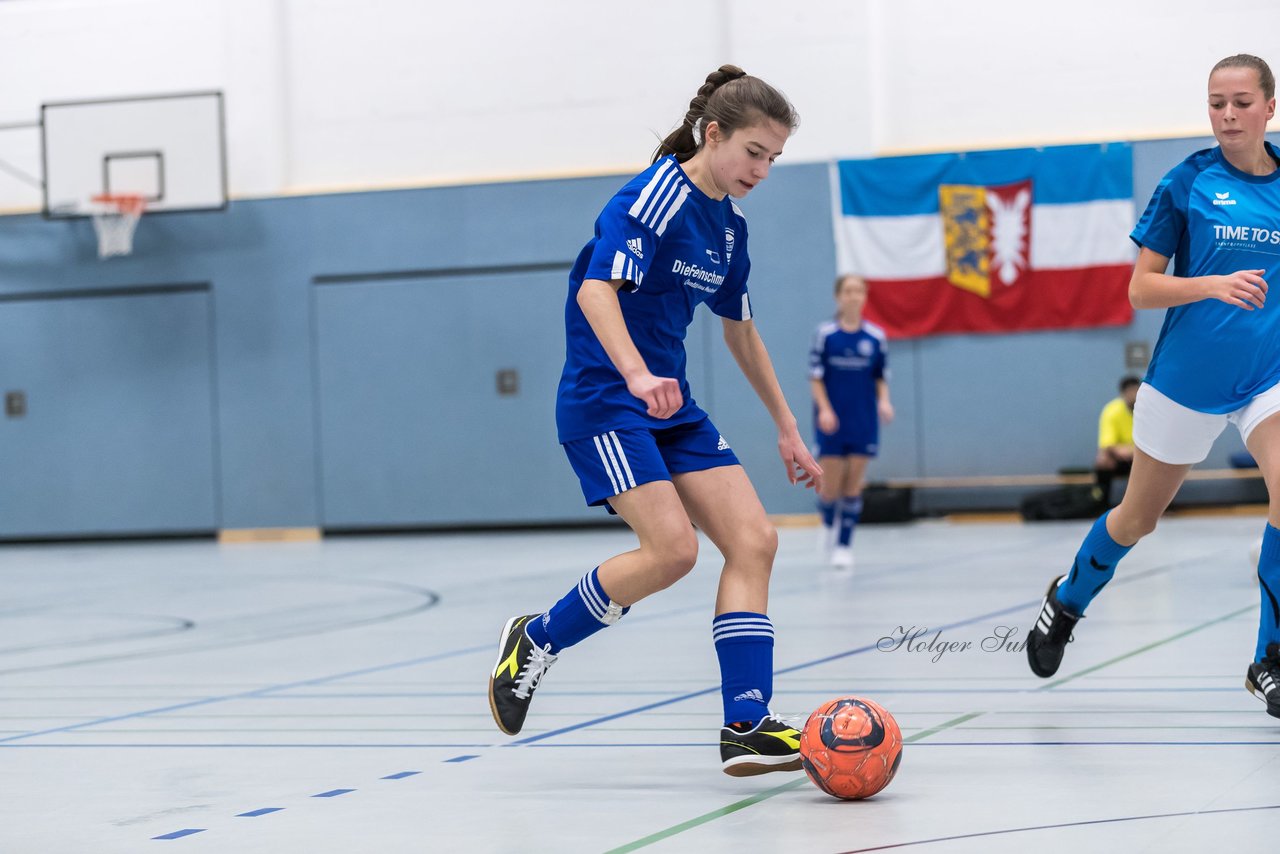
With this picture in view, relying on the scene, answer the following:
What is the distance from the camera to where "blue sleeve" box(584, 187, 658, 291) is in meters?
4.07

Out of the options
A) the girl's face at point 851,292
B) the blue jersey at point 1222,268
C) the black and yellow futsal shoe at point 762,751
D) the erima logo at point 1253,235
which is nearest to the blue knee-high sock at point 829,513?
the girl's face at point 851,292

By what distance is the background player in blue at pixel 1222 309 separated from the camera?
4.54m

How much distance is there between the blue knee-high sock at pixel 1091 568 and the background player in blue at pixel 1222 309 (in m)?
0.36

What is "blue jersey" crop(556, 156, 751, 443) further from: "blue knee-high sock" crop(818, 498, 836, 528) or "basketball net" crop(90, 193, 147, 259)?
"basketball net" crop(90, 193, 147, 259)

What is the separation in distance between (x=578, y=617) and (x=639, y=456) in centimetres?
50

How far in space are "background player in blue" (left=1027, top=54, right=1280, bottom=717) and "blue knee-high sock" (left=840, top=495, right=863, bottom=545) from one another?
6.74m

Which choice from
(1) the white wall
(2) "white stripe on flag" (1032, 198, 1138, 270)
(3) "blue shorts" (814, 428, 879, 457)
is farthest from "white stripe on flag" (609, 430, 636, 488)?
(2) "white stripe on flag" (1032, 198, 1138, 270)

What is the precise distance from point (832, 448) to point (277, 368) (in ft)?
28.3

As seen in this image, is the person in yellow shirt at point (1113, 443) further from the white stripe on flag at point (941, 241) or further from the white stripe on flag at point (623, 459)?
the white stripe on flag at point (623, 459)

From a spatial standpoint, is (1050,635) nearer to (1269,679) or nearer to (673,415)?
(1269,679)

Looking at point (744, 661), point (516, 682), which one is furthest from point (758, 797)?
point (516, 682)

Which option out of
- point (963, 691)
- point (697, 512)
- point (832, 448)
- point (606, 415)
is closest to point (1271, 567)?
point (963, 691)

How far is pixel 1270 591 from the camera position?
4.58m

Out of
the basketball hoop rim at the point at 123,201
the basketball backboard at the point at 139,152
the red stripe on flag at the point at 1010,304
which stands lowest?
the red stripe on flag at the point at 1010,304
